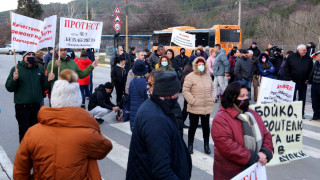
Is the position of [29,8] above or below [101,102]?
above

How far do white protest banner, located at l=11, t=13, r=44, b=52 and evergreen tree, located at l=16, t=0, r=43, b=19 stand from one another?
6716 centimetres

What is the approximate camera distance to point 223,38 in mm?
26188

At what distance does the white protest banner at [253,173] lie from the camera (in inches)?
124

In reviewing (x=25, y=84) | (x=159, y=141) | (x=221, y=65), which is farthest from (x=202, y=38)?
(x=159, y=141)

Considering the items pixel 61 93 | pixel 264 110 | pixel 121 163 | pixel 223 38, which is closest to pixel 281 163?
pixel 264 110

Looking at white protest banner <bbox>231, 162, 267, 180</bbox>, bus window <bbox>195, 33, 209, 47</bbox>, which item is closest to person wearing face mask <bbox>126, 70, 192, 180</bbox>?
white protest banner <bbox>231, 162, 267, 180</bbox>

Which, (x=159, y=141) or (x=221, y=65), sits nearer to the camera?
(x=159, y=141)

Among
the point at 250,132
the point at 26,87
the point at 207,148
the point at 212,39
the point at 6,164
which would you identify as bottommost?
the point at 6,164

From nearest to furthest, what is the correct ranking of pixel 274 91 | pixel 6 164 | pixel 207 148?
pixel 6 164, pixel 207 148, pixel 274 91

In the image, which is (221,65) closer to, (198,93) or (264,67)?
(264,67)

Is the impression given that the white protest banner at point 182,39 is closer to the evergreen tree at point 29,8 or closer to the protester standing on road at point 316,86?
the protester standing on road at point 316,86

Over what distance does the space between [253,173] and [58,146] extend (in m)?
1.83

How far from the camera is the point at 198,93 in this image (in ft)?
19.4

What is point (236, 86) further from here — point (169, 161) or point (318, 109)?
point (318, 109)
